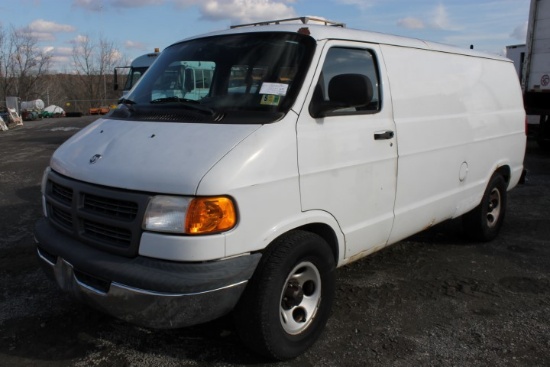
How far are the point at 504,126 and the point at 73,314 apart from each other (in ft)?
15.9

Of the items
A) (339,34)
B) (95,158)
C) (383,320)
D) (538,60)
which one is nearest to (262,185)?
(95,158)

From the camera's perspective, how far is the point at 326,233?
338cm

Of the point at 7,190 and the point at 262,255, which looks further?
the point at 7,190

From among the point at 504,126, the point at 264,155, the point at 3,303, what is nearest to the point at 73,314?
the point at 3,303

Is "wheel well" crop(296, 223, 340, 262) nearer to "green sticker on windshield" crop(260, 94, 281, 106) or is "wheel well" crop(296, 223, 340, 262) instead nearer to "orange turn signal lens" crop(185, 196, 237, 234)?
"orange turn signal lens" crop(185, 196, 237, 234)

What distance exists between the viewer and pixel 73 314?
3789 millimetres

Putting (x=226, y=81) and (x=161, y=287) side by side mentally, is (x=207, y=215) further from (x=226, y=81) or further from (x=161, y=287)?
(x=226, y=81)

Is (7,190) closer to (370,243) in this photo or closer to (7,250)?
(7,250)

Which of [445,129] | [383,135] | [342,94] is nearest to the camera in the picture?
[342,94]

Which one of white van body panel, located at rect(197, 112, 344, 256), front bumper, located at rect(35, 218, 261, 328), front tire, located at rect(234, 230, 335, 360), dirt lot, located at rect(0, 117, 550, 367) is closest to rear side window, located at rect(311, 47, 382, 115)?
white van body panel, located at rect(197, 112, 344, 256)

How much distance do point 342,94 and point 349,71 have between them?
43 centimetres

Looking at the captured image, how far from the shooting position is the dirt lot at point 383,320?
3209 millimetres

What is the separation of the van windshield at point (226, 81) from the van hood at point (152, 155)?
15 cm

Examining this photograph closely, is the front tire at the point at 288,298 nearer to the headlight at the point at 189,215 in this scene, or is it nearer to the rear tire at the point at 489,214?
the headlight at the point at 189,215
